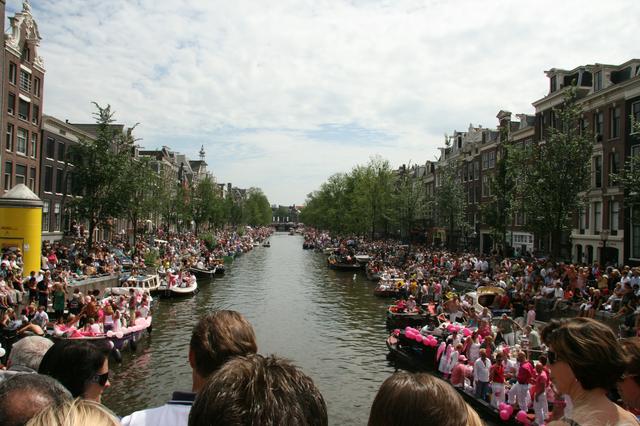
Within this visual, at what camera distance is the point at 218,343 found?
3.23 metres

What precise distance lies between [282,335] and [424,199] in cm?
4142

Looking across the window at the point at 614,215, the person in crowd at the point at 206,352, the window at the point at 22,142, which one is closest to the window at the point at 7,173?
the window at the point at 22,142

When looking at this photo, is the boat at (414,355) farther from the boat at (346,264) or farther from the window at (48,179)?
the window at (48,179)

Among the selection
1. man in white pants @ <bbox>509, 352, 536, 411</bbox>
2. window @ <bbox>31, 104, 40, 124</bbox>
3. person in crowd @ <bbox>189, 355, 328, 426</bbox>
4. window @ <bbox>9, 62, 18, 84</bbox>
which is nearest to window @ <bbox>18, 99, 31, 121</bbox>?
window @ <bbox>31, 104, 40, 124</bbox>

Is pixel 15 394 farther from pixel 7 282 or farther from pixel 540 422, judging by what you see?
pixel 7 282

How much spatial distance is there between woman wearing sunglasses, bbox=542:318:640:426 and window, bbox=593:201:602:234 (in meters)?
36.7

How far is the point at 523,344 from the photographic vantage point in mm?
16859

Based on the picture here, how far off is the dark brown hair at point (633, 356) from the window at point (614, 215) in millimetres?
34164

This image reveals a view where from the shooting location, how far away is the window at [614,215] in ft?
110

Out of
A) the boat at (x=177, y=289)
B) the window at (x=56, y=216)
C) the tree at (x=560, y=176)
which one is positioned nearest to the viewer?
the tree at (x=560, y=176)

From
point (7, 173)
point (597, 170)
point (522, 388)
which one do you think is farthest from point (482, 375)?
point (7, 173)

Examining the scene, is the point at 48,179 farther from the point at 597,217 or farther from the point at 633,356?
the point at 633,356

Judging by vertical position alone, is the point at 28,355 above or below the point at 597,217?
below

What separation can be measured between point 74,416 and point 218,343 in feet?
4.84
